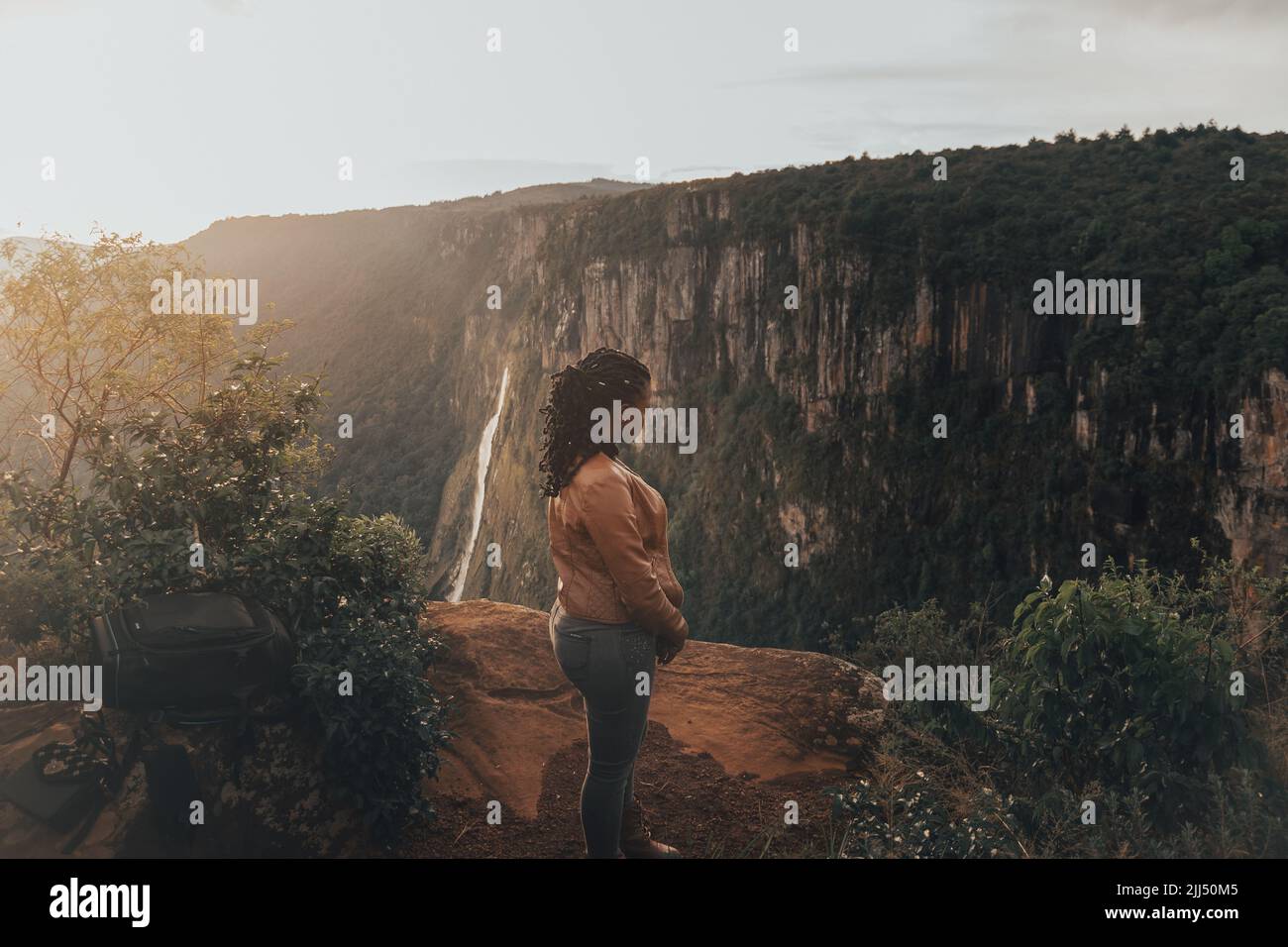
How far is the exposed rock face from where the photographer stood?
5.80 meters

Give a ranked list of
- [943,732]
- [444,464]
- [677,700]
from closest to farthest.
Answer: [943,732] → [677,700] → [444,464]

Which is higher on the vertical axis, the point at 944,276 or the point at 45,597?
the point at 944,276

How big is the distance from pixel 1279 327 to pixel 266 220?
106 m

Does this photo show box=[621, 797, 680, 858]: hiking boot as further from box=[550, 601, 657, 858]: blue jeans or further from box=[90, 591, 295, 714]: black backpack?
box=[90, 591, 295, 714]: black backpack

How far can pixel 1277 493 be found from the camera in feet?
119

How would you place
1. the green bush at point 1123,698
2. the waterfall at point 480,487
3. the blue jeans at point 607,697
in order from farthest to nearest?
the waterfall at point 480,487 → the green bush at point 1123,698 → the blue jeans at point 607,697

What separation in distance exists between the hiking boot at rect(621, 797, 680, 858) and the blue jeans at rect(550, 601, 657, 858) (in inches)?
11.1

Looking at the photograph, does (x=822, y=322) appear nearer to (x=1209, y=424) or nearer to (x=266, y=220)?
(x=1209, y=424)

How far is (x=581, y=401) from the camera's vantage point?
3.90 m

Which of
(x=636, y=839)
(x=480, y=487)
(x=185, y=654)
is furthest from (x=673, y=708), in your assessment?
(x=480, y=487)

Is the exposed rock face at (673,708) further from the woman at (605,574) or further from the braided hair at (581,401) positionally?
the braided hair at (581,401)

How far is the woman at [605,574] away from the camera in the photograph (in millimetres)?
3744

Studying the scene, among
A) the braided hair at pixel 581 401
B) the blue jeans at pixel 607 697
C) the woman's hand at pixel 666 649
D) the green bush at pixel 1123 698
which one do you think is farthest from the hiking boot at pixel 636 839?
the green bush at pixel 1123 698

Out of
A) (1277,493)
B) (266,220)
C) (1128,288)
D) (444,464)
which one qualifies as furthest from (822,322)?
(266,220)
